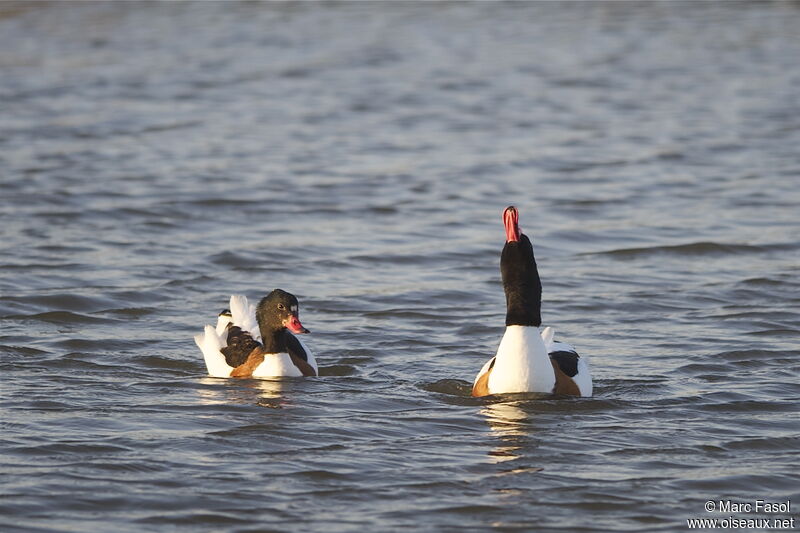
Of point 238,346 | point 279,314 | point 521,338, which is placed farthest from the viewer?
point 238,346

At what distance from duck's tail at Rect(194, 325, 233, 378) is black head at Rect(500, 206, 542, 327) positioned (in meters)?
2.65

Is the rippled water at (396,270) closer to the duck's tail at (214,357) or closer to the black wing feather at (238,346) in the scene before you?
the duck's tail at (214,357)

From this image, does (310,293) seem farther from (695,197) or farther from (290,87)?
(290,87)

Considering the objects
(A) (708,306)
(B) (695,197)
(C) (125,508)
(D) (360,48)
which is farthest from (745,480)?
(D) (360,48)

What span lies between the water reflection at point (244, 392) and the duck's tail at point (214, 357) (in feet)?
0.22

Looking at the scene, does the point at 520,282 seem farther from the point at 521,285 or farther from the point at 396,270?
the point at 396,270

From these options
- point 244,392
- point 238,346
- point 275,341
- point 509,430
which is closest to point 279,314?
point 275,341

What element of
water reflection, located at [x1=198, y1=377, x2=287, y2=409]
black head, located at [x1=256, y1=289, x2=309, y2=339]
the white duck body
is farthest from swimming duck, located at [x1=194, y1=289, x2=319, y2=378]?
the white duck body

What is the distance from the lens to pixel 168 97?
2759cm

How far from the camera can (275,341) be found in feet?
38.8

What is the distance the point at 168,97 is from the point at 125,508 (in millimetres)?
20096

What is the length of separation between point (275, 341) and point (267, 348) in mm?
109

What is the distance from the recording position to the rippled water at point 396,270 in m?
8.78

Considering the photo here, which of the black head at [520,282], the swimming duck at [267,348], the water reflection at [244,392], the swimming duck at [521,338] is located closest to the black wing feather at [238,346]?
the swimming duck at [267,348]
